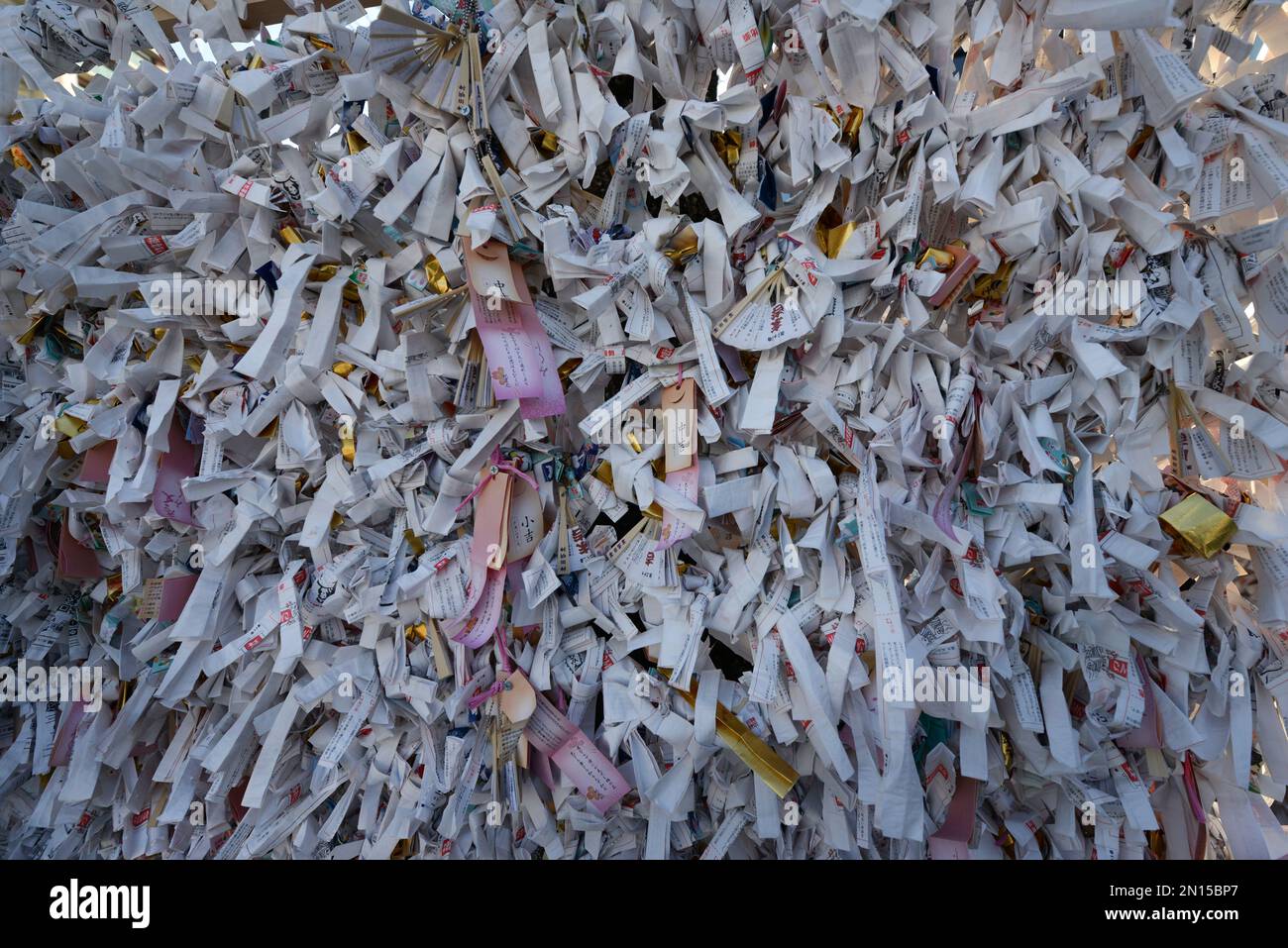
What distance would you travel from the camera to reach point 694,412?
29.0 inches

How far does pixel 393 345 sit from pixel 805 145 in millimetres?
477


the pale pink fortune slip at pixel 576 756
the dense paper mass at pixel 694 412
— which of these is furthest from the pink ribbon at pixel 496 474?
the pale pink fortune slip at pixel 576 756

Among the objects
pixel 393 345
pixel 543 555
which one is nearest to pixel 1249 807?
pixel 543 555

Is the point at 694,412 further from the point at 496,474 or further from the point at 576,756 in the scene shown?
the point at 576,756

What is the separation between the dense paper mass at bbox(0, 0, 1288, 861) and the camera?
73cm

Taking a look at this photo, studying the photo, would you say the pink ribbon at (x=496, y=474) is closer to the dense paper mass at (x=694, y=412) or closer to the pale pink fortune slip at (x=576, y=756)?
the dense paper mass at (x=694, y=412)

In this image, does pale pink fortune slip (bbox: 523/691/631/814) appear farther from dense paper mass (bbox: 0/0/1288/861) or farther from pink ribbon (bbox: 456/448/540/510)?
pink ribbon (bbox: 456/448/540/510)

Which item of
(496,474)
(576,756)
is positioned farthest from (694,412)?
(576,756)

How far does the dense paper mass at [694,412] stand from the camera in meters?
0.73

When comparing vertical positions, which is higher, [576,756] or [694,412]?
[694,412]

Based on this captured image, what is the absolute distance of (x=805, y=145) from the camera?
722 millimetres

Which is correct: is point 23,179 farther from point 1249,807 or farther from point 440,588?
point 1249,807

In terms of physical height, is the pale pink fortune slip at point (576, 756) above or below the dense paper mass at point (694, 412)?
below

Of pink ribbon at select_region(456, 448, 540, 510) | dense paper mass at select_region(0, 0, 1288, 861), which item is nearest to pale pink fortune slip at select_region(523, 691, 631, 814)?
dense paper mass at select_region(0, 0, 1288, 861)
